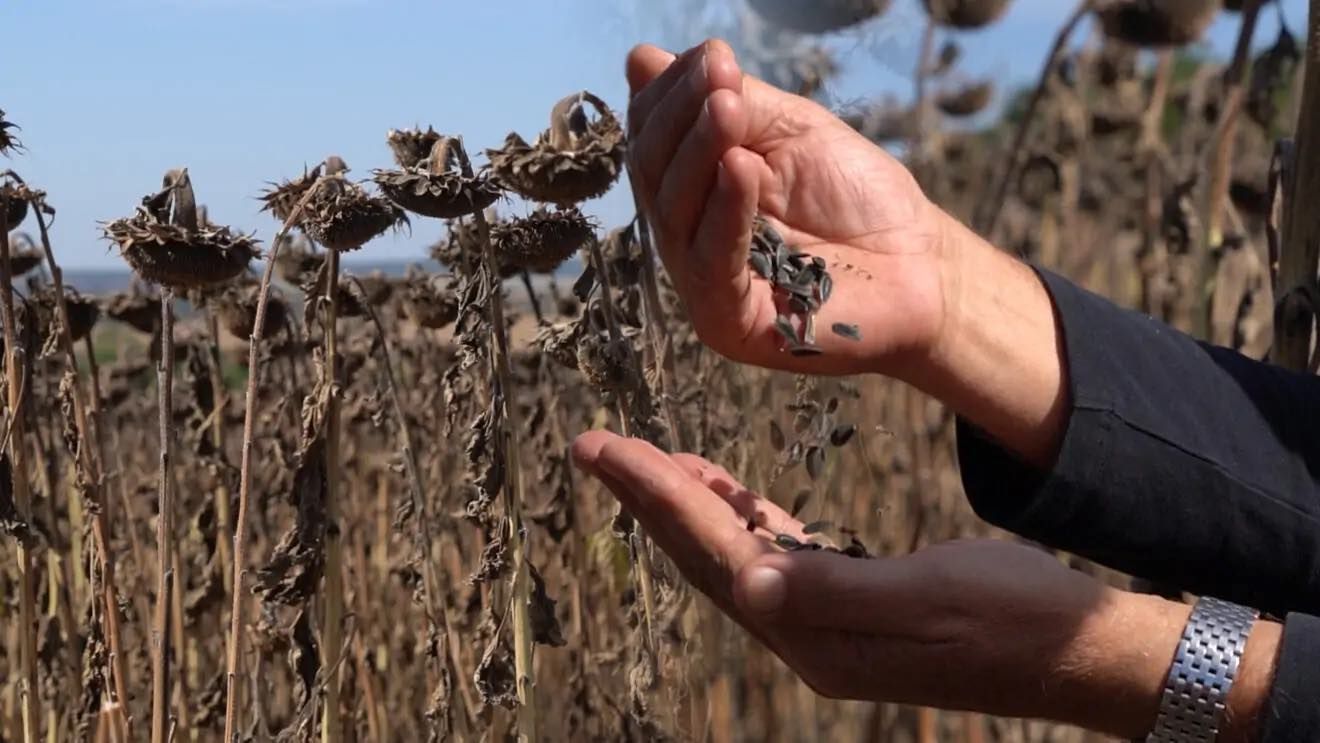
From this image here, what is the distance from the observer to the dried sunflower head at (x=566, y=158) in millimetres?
1547

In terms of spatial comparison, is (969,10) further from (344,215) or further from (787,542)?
(787,542)

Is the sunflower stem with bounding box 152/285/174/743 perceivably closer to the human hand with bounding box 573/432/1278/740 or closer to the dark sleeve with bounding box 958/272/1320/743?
the human hand with bounding box 573/432/1278/740

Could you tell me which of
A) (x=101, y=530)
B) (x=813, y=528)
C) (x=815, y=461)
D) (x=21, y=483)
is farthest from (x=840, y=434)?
(x=21, y=483)

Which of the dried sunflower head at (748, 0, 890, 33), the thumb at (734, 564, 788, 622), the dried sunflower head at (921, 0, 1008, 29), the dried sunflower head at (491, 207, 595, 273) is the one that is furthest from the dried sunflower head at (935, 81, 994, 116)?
the thumb at (734, 564, 788, 622)

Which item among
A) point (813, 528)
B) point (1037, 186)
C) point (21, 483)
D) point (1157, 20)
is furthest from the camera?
point (1037, 186)

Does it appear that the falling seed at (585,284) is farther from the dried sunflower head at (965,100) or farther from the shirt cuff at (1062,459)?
the dried sunflower head at (965,100)

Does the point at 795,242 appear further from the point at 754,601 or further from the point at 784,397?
the point at 784,397

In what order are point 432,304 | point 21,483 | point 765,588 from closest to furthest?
point 765,588
point 21,483
point 432,304

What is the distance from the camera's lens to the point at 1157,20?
3.04 meters

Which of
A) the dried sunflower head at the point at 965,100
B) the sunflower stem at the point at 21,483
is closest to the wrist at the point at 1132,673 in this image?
the sunflower stem at the point at 21,483

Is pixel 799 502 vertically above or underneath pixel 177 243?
underneath

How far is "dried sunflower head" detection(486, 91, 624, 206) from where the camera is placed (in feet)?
5.08

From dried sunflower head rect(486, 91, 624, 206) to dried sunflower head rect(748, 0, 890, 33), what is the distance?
0.26 metres

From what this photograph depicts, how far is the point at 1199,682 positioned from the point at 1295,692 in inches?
2.7
